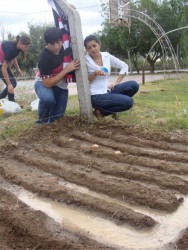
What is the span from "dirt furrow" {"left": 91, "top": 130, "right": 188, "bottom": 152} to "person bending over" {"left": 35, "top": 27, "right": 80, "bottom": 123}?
75 cm

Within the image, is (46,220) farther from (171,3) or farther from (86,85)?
(171,3)

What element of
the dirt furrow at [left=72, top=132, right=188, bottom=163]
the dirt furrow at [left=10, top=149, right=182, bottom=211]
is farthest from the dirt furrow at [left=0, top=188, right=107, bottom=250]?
the dirt furrow at [left=72, top=132, right=188, bottom=163]

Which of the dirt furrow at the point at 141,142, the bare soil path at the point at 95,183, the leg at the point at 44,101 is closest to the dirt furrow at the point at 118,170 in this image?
the bare soil path at the point at 95,183

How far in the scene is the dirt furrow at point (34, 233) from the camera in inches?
85.7

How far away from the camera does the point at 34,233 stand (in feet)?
7.53

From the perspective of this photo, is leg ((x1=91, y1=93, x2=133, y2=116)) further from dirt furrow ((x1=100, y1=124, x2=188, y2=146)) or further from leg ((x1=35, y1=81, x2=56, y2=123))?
leg ((x1=35, y1=81, x2=56, y2=123))

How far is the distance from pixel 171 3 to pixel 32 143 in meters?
23.8

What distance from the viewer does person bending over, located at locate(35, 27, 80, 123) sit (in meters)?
4.32

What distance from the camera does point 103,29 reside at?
29.8 meters

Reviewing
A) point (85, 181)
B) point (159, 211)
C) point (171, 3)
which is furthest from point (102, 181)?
point (171, 3)

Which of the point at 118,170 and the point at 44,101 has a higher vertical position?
the point at 44,101

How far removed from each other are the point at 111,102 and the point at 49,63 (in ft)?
3.11

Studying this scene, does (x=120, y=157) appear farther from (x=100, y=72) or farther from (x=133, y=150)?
(x=100, y=72)

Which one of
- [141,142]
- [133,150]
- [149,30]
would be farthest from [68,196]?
[149,30]
